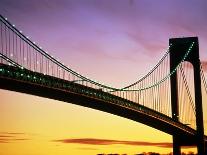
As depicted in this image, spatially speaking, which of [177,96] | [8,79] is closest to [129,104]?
[177,96]

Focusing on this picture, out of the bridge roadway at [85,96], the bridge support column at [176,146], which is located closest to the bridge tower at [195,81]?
the bridge support column at [176,146]

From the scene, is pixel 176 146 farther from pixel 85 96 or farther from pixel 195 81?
pixel 85 96

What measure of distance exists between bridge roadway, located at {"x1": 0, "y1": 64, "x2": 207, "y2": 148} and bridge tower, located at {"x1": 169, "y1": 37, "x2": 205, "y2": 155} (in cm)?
71

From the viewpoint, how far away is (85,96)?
4144 cm

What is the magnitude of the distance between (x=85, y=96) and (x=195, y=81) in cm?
1789

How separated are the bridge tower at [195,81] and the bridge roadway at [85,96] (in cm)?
71

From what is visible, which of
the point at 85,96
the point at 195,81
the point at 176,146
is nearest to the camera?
the point at 85,96

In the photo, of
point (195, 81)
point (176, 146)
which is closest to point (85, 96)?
point (176, 146)

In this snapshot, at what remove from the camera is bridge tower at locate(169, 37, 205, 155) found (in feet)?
180

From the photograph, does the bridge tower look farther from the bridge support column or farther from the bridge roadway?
the bridge roadway

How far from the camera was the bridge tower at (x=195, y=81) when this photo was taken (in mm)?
55000

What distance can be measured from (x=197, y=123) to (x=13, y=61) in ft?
80.5

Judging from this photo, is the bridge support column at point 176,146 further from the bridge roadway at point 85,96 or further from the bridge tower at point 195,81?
the bridge roadway at point 85,96

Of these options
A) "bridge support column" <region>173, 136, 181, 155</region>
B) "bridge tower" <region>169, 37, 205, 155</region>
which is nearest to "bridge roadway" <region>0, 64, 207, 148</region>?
"bridge support column" <region>173, 136, 181, 155</region>
